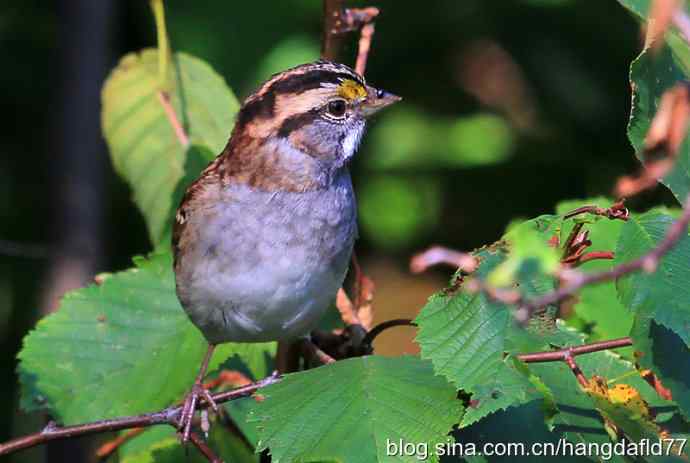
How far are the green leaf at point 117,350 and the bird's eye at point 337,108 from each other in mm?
616

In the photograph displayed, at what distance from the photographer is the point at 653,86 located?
6.72 feet

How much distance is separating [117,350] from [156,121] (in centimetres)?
81

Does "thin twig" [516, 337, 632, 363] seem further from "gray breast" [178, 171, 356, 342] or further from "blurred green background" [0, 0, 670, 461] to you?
"blurred green background" [0, 0, 670, 461]

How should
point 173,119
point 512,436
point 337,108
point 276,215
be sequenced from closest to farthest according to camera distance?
point 512,436
point 276,215
point 337,108
point 173,119

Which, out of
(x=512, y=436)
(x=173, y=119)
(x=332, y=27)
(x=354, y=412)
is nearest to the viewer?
(x=354, y=412)

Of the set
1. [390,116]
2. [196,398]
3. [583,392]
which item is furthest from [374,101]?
[390,116]

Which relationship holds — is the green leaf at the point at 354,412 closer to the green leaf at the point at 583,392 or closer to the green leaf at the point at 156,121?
the green leaf at the point at 583,392

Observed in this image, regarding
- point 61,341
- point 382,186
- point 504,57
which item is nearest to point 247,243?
point 61,341

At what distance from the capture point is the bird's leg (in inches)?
100

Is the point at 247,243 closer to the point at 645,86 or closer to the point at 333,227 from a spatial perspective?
the point at 333,227

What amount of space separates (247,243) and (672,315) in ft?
4.09

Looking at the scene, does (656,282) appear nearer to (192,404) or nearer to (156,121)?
(192,404)

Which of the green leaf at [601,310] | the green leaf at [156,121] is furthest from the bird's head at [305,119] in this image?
the green leaf at [601,310]

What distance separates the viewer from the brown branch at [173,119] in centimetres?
346
